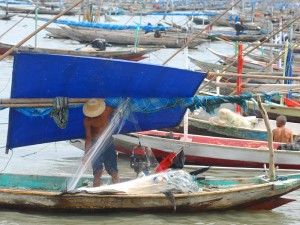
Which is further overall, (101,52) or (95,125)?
(101,52)

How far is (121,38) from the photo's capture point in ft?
122

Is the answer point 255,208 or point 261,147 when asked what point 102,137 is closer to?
point 255,208

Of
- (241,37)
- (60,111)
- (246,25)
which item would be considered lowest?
(60,111)

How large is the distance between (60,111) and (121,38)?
27799mm

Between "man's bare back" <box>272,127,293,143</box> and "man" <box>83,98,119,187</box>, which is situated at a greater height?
"man" <box>83,98,119,187</box>

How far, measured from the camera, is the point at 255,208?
10.2 m

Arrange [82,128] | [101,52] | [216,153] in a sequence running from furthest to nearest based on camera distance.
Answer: [101,52]
[216,153]
[82,128]

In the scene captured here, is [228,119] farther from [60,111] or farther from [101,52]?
[101,52]

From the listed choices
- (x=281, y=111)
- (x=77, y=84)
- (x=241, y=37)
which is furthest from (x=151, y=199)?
(x=241, y=37)

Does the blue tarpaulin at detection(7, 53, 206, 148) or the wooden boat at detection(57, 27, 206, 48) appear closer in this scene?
the blue tarpaulin at detection(7, 53, 206, 148)

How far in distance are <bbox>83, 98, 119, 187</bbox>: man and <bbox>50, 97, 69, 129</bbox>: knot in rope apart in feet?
0.76

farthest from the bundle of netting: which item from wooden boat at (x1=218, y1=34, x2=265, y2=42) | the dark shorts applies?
wooden boat at (x1=218, y1=34, x2=265, y2=42)

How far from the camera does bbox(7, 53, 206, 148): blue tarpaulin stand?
9.34m

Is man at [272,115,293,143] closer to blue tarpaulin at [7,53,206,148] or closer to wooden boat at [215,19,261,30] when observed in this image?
blue tarpaulin at [7,53,206,148]
